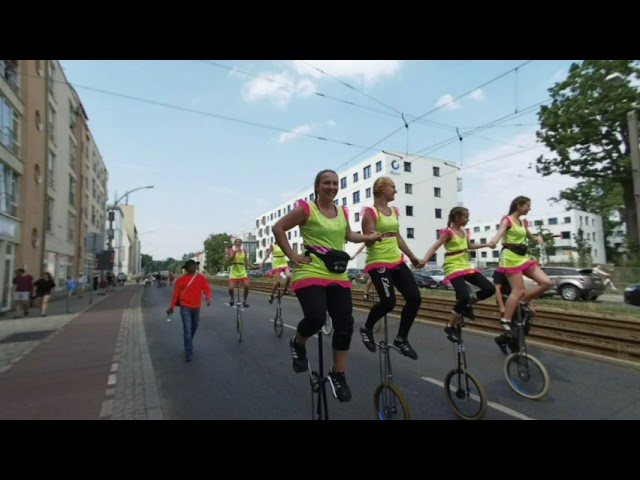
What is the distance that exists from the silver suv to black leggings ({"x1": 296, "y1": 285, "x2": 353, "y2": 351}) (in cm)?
1849

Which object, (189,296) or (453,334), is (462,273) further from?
(189,296)

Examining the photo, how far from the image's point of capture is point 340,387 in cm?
322

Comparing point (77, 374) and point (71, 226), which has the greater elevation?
point (71, 226)

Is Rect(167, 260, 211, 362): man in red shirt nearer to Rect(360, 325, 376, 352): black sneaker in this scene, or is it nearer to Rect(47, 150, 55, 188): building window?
Rect(360, 325, 376, 352): black sneaker

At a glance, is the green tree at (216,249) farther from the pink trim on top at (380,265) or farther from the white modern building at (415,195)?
the pink trim on top at (380,265)

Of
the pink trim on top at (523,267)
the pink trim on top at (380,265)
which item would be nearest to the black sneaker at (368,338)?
the pink trim on top at (380,265)

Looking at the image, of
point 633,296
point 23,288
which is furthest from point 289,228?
point 23,288

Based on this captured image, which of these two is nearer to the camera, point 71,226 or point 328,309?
point 328,309

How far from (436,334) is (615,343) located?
3.44 meters

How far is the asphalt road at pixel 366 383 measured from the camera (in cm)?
417

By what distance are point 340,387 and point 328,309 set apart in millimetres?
677
